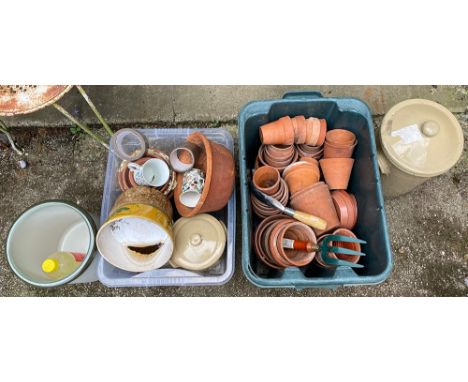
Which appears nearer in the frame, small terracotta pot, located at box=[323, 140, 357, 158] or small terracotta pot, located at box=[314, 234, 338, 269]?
small terracotta pot, located at box=[314, 234, 338, 269]

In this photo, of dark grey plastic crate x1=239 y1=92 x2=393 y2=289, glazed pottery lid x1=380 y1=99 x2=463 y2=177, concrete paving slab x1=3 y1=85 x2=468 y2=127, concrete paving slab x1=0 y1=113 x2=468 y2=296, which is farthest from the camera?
concrete paving slab x1=3 y1=85 x2=468 y2=127

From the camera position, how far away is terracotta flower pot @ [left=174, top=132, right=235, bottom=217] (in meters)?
1.61

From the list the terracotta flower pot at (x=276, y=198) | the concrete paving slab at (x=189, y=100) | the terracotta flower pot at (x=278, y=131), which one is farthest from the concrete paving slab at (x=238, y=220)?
the terracotta flower pot at (x=278, y=131)

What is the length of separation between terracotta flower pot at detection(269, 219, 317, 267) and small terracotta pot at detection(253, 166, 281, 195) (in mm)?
165

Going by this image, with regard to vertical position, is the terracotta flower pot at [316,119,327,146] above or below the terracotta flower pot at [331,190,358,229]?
above

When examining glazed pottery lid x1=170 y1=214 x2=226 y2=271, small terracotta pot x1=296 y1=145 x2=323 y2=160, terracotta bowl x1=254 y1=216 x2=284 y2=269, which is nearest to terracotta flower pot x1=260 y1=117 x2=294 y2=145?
small terracotta pot x1=296 y1=145 x2=323 y2=160

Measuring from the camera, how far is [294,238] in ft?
5.69

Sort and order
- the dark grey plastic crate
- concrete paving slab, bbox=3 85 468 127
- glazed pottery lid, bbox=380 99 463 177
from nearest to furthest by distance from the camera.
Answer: the dark grey plastic crate < glazed pottery lid, bbox=380 99 463 177 < concrete paving slab, bbox=3 85 468 127

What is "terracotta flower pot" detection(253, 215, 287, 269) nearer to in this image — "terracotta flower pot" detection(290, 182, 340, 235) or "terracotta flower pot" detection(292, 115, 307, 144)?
"terracotta flower pot" detection(290, 182, 340, 235)

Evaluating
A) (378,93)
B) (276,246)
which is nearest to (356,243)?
(276,246)

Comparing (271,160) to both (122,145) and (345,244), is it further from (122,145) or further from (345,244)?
(122,145)

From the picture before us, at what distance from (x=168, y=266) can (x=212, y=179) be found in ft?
1.66

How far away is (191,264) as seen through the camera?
174 cm

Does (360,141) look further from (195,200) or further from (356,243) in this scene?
(195,200)
